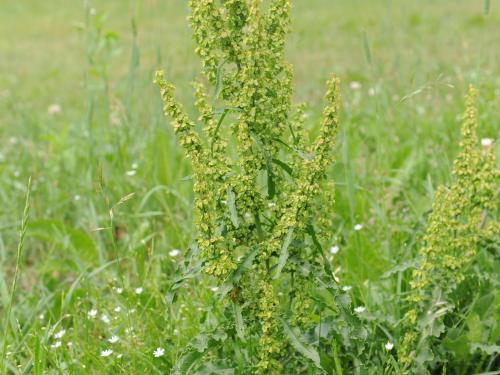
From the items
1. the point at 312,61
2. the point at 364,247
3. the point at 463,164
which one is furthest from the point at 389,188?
the point at 312,61

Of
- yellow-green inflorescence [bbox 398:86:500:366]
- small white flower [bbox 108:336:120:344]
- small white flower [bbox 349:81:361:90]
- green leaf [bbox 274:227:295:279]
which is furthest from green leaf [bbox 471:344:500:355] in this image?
small white flower [bbox 349:81:361:90]

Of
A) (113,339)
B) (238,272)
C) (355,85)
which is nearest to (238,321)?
(238,272)

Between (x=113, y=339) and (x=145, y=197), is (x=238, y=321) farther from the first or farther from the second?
(x=145, y=197)

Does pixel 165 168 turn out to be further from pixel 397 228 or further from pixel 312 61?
pixel 312 61

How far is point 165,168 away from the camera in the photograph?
137 inches

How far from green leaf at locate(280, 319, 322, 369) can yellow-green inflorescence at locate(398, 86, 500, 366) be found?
29 cm

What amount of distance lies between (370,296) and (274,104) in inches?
32.5

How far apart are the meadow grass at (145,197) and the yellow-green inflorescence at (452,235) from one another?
0.17 meters

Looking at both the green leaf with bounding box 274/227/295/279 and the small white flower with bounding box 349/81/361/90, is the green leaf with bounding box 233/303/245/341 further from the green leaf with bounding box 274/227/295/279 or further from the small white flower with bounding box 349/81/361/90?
the small white flower with bounding box 349/81/361/90

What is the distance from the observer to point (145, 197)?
292cm

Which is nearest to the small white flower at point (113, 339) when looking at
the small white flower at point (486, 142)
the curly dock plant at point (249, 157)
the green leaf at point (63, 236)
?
the curly dock plant at point (249, 157)

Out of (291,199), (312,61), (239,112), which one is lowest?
(312,61)

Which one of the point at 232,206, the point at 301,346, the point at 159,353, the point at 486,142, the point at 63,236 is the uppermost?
the point at 232,206

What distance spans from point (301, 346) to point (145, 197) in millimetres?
1315
